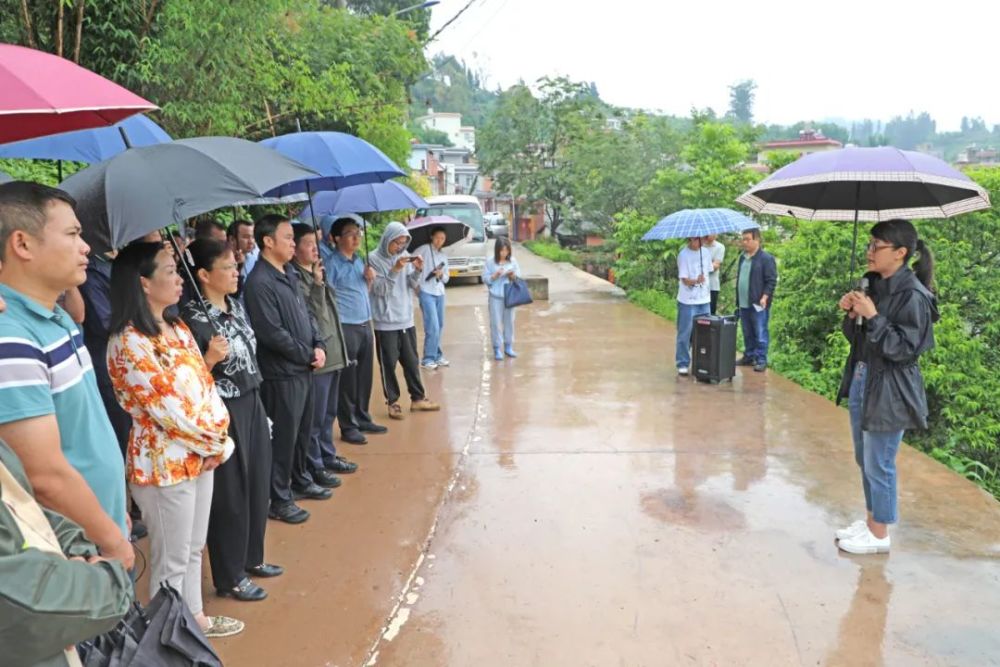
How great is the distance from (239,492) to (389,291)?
3.08m

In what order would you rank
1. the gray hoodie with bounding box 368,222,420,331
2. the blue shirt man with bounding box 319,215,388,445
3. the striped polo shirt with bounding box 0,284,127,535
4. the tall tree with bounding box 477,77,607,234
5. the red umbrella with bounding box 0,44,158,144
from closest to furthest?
the striped polo shirt with bounding box 0,284,127,535
the red umbrella with bounding box 0,44,158,144
the blue shirt man with bounding box 319,215,388,445
the gray hoodie with bounding box 368,222,420,331
the tall tree with bounding box 477,77,607,234

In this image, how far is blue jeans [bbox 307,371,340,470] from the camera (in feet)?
16.2

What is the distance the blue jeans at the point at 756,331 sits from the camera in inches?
328

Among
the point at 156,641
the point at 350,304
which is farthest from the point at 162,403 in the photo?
the point at 350,304

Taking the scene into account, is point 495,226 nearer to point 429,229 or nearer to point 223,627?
point 429,229

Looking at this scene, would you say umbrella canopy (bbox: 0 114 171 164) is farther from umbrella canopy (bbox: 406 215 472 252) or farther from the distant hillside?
the distant hillside

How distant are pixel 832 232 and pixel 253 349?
26.4 feet

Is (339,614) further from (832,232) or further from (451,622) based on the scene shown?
(832,232)

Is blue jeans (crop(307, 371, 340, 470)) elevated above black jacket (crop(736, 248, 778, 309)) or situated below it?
below

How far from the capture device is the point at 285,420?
4.25 m

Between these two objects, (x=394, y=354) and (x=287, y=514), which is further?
(x=394, y=354)

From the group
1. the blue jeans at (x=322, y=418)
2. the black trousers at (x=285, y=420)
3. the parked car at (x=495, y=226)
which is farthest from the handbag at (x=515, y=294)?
the parked car at (x=495, y=226)

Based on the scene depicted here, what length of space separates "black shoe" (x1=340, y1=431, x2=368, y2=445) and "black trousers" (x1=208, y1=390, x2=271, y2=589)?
2244 mm

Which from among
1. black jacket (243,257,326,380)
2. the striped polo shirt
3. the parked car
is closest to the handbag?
black jacket (243,257,326,380)
